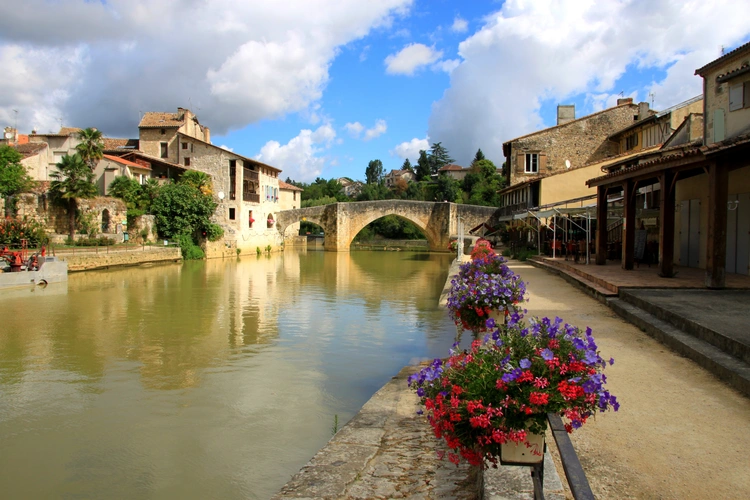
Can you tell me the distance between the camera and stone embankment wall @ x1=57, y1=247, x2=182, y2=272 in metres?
20.3

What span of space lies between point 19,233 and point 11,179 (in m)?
3.85

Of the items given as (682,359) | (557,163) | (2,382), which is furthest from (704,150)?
(557,163)

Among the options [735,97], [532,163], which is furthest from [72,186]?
[735,97]

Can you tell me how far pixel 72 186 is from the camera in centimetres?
2425

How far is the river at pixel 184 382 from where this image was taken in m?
4.76

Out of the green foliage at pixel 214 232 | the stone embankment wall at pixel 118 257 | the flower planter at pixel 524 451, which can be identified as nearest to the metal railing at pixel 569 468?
the flower planter at pixel 524 451

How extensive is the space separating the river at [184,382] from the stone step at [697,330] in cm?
307

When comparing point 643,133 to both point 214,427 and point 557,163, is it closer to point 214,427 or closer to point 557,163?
point 557,163

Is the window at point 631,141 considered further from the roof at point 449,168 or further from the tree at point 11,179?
the roof at point 449,168

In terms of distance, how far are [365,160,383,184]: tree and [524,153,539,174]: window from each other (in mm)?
54313

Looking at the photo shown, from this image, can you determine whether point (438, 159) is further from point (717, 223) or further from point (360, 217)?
point (717, 223)

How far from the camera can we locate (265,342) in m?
9.41

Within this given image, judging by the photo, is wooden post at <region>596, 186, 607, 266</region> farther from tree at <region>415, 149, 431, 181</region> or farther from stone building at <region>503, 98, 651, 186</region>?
tree at <region>415, 149, 431, 181</region>

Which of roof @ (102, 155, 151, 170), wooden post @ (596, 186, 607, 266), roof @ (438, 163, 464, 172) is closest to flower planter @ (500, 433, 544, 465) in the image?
wooden post @ (596, 186, 607, 266)
